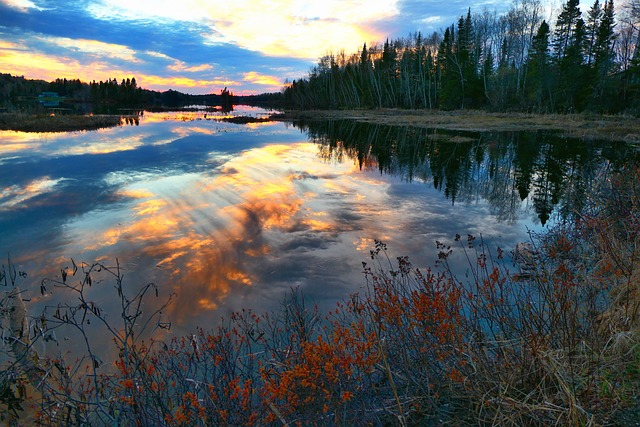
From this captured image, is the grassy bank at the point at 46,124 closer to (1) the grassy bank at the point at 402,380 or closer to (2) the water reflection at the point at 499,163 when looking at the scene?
(2) the water reflection at the point at 499,163

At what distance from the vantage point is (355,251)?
10773 mm

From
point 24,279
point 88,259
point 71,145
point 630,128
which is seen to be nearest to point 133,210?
point 88,259

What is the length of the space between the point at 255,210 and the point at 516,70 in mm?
70444

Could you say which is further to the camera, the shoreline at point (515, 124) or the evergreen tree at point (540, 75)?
the evergreen tree at point (540, 75)

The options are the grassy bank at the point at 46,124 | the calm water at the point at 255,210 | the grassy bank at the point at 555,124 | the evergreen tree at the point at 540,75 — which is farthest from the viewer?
the evergreen tree at the point at 540,75

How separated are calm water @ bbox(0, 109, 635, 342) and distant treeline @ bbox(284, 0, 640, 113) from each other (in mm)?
26544

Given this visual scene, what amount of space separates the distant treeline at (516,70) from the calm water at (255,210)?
26.5m

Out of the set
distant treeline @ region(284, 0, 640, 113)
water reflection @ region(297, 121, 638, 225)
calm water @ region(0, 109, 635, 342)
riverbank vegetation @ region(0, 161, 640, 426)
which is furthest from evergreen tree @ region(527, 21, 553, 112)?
riverbank vegetation @ region(0, 161, 640, 426)

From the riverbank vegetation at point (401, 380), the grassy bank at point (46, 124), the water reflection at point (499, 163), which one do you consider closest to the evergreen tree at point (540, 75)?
the water reflection at point (499, 163)

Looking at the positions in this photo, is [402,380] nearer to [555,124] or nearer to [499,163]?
[499,163]

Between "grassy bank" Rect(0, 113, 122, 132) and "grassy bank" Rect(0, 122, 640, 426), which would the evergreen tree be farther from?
"grassy bank" Rect(0, 113, 122, 132)

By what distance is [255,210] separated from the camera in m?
14.5

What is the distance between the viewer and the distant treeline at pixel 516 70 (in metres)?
49.8

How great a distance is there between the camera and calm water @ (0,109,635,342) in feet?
29.8
